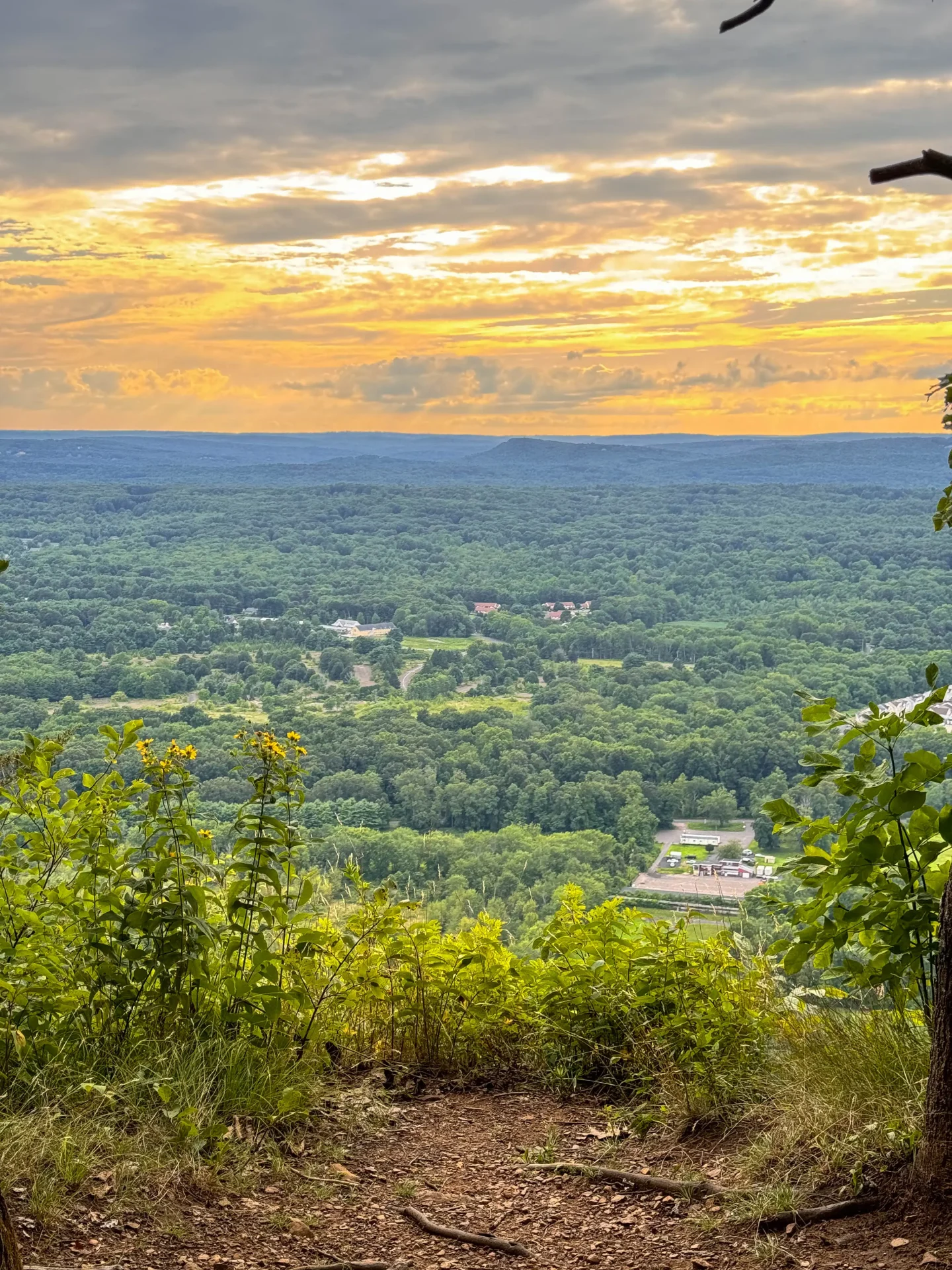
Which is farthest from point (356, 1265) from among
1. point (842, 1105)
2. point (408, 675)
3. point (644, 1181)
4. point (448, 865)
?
point (408, 675)

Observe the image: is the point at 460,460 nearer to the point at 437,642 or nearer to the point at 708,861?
the point at 437,642

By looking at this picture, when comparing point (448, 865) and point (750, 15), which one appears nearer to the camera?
point (750, 15)

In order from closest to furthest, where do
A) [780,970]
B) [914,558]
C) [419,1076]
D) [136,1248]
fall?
[136,1248] → [419,1076] → [780,970] → [914,558]

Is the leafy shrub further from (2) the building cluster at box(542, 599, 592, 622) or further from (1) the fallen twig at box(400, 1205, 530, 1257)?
(2) the building cluster at box(542, 599, 592, 622)

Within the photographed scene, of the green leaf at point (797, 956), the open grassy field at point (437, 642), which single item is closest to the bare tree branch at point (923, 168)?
the green leaf at point (797, 956)

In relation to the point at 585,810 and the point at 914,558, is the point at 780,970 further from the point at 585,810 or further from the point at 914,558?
the point at 914,558

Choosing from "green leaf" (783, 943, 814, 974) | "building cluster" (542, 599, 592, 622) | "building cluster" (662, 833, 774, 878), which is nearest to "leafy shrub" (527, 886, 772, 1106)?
"green leaf" (783, 943, 814, 974)

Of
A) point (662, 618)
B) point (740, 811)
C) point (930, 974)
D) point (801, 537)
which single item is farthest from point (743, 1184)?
point (801, 537)
